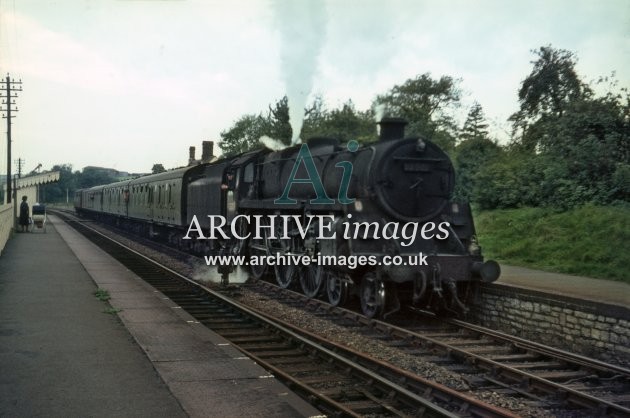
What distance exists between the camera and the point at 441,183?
9969mm

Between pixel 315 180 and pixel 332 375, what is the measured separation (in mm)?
5128

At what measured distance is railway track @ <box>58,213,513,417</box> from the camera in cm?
529

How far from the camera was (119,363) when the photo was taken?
5988 mm

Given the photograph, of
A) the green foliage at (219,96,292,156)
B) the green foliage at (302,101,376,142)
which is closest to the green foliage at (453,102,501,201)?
the green foliage at (302,101,376,142)

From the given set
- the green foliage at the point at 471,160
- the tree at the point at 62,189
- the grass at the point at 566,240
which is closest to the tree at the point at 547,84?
the green foliage at the point at 471,160

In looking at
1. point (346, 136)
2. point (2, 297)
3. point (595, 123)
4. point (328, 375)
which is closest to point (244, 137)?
point (346, 136)

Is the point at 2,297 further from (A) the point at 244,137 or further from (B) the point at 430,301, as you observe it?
(A) the point at 244,137

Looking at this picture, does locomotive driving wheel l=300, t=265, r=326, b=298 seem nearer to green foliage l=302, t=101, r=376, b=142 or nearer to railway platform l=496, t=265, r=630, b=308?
railway platform l=496, t=265, r=630, b=308

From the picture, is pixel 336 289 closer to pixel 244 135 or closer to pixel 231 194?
pixel 231 194

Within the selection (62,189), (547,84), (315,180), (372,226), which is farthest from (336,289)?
(62,189)

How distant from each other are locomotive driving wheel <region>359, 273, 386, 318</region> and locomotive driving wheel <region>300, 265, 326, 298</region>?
3.81 feet

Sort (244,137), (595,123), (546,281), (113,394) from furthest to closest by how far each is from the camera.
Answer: (244,137) < (595,123) < (546,281) < (113,394)

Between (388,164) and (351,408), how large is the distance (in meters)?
5.02

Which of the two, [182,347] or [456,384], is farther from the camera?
[182,347]
